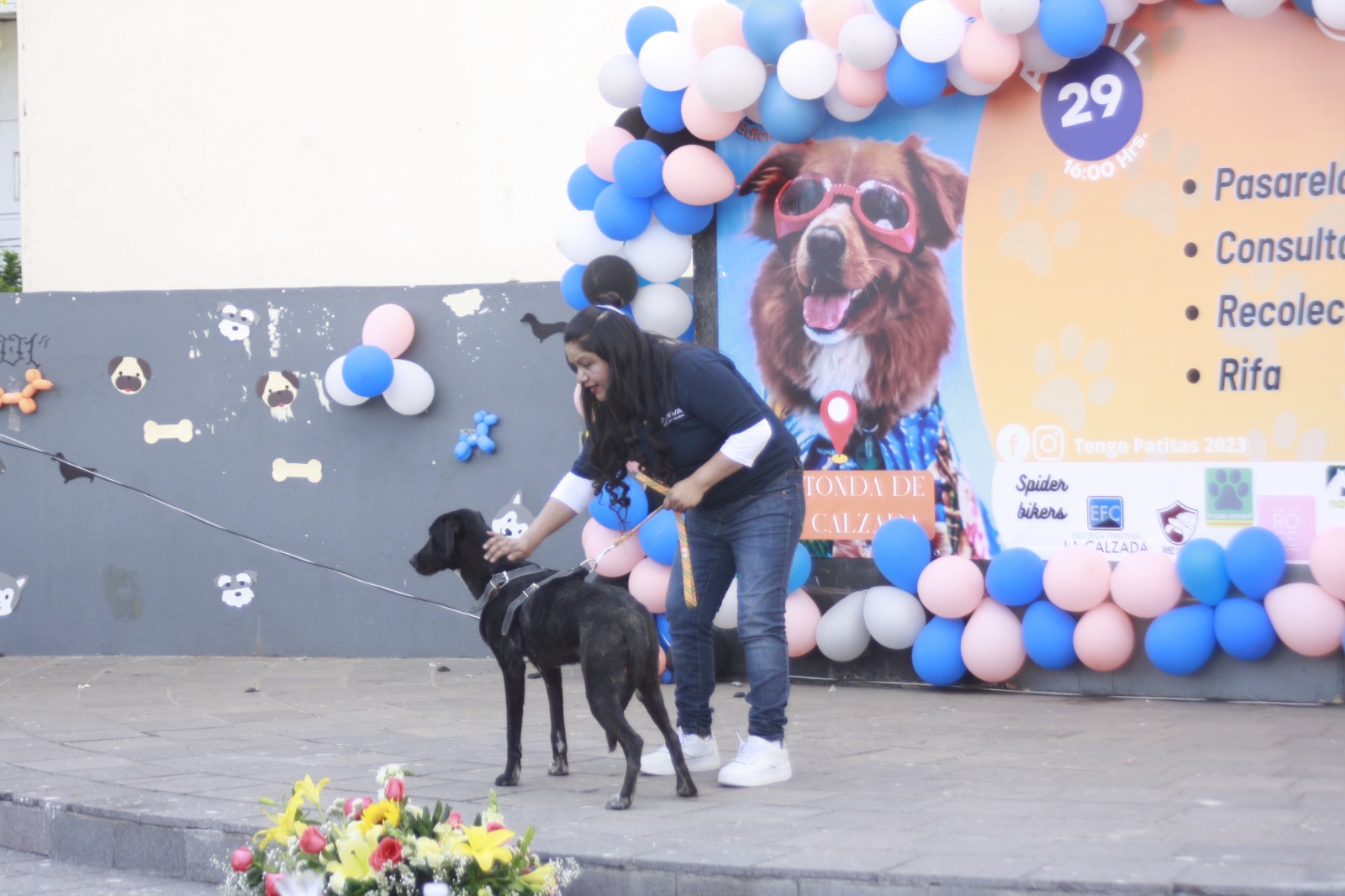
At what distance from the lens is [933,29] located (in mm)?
6711

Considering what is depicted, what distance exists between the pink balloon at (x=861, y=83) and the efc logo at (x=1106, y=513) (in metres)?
2.30

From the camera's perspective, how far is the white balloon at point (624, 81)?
7766mm

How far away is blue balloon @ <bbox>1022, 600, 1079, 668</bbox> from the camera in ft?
22.9

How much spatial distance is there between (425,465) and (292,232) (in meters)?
3.73

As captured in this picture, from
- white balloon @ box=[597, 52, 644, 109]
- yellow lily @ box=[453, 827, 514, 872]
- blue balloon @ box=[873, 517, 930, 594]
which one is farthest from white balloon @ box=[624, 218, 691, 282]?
yellow lily @ box=[453, 827, 514, 872]

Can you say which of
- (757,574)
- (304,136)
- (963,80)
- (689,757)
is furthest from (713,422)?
(304,136)

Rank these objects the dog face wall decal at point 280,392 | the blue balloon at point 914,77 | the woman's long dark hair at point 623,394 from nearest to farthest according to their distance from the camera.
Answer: the woman's long dark hair at point 623,394
the blue balloon at point 914,77
the dog face wall decal at point 280,392

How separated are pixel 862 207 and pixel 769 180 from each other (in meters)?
0.56

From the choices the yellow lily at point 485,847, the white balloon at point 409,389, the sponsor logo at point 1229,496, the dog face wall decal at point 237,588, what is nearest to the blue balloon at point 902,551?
the sponsor logo at point 1229,496

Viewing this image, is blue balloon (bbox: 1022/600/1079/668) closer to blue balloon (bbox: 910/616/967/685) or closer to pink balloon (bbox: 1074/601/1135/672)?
pink balloon (bbox: 1074/601/1135/672)

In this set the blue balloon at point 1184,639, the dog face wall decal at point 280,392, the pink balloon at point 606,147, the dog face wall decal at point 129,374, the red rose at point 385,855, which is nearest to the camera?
the red rose at point 385,855

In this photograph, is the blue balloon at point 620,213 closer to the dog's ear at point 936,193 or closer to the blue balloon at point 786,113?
the blue balloon at point 786,113

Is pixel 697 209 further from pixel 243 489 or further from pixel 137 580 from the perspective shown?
pixel 137 580

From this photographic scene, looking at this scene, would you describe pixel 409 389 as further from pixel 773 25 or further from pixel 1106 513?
pixel 1106 513
